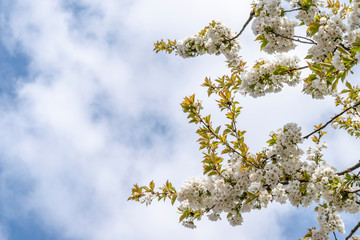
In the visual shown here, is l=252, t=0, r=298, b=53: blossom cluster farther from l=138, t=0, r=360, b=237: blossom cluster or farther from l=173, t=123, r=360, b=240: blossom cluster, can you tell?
l=173, t=123, r=360, b=240: blossom cluster

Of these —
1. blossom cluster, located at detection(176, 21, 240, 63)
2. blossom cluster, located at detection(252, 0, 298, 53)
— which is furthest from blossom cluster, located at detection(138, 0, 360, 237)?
blossom cluster, located at detection(176, 21, 240, 63)

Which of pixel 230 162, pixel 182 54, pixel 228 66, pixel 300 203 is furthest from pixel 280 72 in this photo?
pixel 182 54

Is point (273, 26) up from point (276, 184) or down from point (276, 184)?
up

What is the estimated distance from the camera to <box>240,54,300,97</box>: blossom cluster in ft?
15.2

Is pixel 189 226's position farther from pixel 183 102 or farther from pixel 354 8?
pixel 354 8

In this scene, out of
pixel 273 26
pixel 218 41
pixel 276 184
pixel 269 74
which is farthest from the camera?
pixel 218 41

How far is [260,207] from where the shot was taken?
12.9ft

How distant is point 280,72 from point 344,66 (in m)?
1.52

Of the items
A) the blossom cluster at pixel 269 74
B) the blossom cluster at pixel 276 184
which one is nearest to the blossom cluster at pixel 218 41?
the blossom cluster at pixel 269 74

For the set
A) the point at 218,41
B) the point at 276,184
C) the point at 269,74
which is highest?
the point at 218,41

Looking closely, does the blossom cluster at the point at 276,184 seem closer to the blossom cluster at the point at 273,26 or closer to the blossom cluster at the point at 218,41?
the blossom cluster at the point at 273,26

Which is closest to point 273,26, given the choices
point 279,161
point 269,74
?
point 269,74

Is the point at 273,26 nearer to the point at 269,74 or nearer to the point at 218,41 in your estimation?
the point at 269,74

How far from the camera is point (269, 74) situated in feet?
15.5
